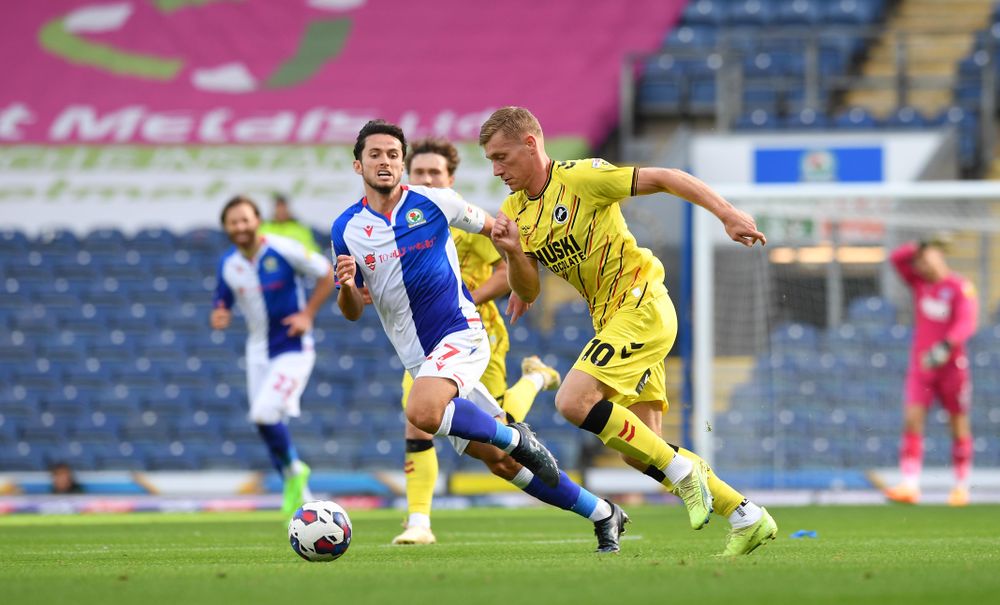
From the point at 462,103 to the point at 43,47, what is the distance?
707 cm

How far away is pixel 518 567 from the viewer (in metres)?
5.58

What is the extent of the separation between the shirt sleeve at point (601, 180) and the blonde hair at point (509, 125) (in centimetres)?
26

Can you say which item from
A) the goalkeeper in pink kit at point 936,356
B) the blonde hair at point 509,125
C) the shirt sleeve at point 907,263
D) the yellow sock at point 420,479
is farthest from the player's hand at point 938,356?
the blonde hair at point 509,125

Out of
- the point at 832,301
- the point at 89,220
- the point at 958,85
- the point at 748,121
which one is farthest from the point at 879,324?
the point at 89,220

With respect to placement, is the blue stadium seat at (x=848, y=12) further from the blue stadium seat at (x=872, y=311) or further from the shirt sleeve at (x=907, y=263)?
the shirt sleeve at (x=907, y=263)

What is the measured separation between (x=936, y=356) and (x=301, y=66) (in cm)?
1253

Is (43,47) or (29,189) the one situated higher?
(43,47)

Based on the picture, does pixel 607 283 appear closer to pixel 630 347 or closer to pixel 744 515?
pixel 630 347

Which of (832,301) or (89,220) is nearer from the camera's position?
(832,301)

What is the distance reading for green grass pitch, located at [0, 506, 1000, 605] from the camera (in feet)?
14.6

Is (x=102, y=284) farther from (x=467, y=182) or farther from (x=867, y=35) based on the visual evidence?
(x=867, y=35)

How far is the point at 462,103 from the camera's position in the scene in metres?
21.5

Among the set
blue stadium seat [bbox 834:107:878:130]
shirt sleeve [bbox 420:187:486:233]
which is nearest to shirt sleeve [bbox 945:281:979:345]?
blue stadium seat [bbox 834:107:878:130]

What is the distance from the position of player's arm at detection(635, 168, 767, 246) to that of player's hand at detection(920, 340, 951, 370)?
753 centimetres
